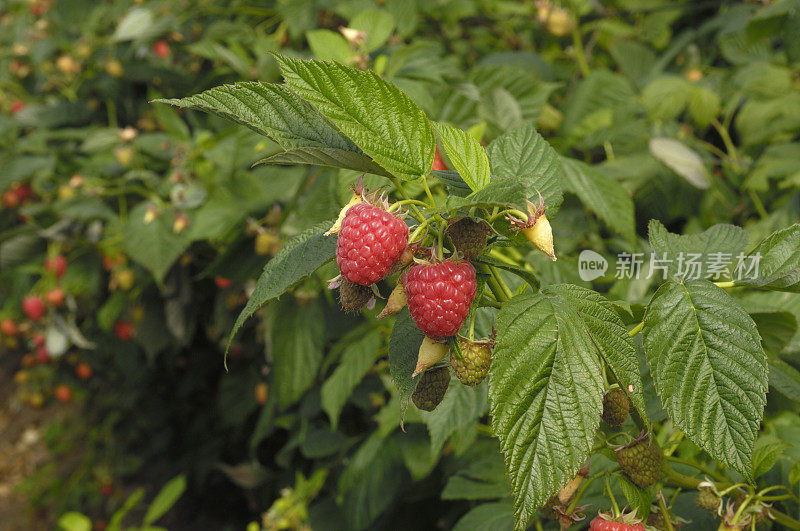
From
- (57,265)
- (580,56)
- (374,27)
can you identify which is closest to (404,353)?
(374,27)

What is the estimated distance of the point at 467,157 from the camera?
0.42 metres

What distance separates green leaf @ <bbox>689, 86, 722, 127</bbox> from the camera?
1.17m

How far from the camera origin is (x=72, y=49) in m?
1.75

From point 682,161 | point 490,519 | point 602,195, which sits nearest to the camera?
point 490,519

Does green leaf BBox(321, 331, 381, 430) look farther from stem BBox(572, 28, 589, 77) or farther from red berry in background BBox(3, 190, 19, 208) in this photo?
red berry in background BBox(3, 190, 19, 208)

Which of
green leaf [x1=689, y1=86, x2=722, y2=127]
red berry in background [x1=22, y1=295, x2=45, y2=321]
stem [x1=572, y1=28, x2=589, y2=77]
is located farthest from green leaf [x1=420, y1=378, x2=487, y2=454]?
red berry in background [x1=22, y1=295, x2=45, y2=321]

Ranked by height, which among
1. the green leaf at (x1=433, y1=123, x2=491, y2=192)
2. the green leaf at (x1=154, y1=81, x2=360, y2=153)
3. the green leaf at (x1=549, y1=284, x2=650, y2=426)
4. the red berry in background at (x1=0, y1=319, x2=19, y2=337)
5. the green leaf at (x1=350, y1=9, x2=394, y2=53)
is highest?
the green leaf at (x1=154, y1=81, x2=360, y2=153)

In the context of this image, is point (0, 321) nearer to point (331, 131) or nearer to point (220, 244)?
point (220, 244)

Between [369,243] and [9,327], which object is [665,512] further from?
[9,327]

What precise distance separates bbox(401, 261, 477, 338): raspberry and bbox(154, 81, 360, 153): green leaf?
104 mm

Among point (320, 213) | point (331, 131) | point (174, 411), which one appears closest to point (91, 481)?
point (174, 411)

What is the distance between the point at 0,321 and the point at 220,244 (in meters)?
1.16

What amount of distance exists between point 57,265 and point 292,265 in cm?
139

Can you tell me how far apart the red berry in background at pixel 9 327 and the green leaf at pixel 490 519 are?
1759 millimetres
